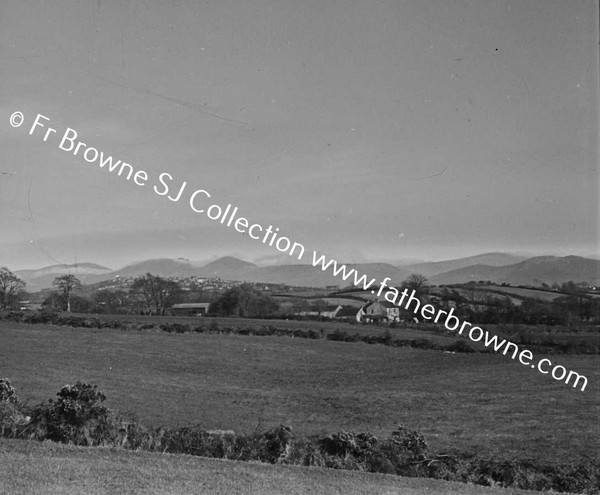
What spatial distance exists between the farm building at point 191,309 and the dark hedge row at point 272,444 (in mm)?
8848

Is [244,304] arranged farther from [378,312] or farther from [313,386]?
[378,312]

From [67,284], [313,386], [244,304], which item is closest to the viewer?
[313,386]

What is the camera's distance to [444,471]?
33.5 feet

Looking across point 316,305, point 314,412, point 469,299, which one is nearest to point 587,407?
point 469,299

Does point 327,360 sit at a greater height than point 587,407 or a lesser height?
lesser

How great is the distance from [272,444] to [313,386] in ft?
22.8

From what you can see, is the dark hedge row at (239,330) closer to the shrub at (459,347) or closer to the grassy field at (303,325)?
the shrub at (459,347)

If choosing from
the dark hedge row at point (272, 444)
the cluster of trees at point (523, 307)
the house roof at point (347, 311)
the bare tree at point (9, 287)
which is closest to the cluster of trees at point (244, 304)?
the house roof at point (347, 311)

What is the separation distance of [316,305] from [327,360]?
6.58 feet

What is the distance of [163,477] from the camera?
24.1 ft

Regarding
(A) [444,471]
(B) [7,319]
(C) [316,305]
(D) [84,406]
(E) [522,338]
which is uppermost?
(E) [522,338]

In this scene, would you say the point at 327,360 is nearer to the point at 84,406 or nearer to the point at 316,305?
the point at 316,305

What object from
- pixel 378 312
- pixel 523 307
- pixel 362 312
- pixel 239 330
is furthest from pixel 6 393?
pixel 523 307

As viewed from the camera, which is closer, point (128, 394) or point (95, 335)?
point (128, 394)
